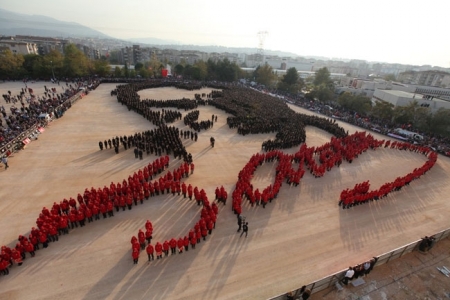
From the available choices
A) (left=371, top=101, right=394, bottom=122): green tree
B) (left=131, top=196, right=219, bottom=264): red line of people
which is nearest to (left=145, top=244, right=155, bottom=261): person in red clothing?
(left=131, top=196, right=219, bottom=264): red line of people

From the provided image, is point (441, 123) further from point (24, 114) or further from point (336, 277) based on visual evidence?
point (24, 114)

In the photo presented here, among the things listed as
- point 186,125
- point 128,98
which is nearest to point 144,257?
point 186,125

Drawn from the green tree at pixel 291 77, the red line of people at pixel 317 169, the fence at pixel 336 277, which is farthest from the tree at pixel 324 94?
the fence at pixel 336 277

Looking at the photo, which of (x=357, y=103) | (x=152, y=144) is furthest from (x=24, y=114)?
(x=357, y=103)

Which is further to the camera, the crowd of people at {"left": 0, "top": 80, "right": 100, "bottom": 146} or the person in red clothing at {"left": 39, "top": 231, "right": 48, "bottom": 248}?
the crowd of people at {"left": 0, "top": 80, "right": 100, "bottom": 146}

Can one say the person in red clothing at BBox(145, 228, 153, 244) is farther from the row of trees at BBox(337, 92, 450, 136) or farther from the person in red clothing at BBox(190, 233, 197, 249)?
the row of trees at BBox(337, 92, 450, 136)

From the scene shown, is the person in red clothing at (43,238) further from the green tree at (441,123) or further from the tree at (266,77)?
the tree at (266,77)
